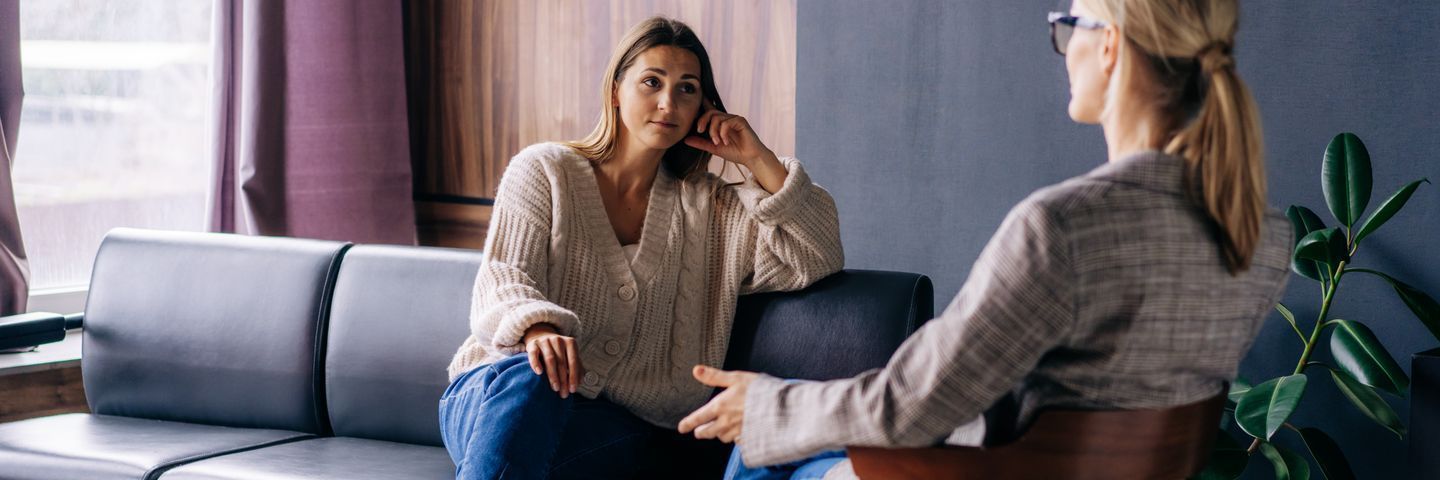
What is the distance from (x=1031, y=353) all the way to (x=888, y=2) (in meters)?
1.87

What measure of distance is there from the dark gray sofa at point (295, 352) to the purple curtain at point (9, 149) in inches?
8.4

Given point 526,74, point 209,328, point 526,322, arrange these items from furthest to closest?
1. point 526,74
2. point 209,328
3. point 526,322

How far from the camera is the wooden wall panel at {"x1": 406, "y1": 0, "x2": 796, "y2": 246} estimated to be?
3.25 meters

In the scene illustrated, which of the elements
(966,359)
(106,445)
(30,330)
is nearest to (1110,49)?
(966,359)

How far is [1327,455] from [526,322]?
1511 mm

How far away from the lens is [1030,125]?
281 cm

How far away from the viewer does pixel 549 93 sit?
3.62 metres

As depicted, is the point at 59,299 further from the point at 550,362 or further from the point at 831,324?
the point at 831,324

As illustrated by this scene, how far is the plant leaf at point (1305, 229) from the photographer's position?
2.33 metres

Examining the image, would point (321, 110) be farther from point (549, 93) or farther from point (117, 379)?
point (117, 379)

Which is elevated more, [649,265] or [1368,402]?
[649,265]

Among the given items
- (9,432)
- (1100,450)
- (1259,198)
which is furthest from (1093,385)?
(9,432)

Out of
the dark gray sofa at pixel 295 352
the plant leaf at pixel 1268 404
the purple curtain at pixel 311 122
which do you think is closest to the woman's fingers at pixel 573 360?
the dark gray sofa at pixel 295 352

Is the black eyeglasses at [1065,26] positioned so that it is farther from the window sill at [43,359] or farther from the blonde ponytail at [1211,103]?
the window sill at [43,359]
